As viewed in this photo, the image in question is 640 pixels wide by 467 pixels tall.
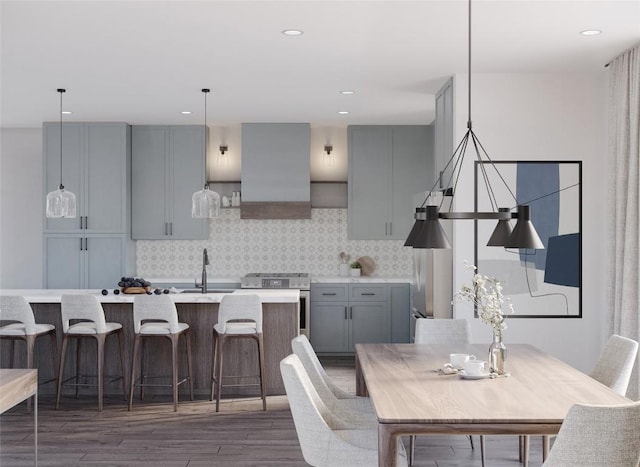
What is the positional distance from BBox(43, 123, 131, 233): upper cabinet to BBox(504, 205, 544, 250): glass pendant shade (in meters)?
5.80

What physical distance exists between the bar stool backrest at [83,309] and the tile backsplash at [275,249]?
2.98 metres

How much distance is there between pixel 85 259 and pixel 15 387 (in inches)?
197

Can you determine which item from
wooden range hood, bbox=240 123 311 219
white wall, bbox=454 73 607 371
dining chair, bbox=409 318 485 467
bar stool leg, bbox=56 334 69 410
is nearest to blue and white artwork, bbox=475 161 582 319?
white wall, bbox=454 73 607 371

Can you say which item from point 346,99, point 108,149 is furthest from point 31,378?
point 108,149

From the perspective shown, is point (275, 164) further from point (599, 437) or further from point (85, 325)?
point (599, 437)

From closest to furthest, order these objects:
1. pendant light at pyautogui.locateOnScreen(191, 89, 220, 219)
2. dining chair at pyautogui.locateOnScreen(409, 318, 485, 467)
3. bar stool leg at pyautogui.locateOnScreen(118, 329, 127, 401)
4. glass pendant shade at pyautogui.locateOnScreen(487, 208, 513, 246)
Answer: glass pendant shade at pyautogui.locateOnScreen(487, 208, 513, 246)
dining chair at pyautogui.locateOnScreen(409, 318, 485, 467)
bar stool leg at pyautogui.locateOnScreen(118, 329, 127, 401)
pendant light at pyautogui.locateOnScreen(191, 89, 220, 219)

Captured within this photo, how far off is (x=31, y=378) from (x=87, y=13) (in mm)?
2097

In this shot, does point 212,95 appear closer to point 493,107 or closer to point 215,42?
point 215,42

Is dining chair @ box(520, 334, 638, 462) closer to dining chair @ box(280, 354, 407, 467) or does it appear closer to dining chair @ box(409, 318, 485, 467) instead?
dining chair @ box(409, 318, 485, 467)

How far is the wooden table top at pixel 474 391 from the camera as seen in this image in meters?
2.74

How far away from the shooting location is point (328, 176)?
8.67 m

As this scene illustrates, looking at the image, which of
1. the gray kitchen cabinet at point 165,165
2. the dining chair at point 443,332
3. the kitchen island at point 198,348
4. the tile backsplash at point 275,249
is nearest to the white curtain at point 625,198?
the dining chair at point 443,332

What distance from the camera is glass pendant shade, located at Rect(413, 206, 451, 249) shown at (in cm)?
335

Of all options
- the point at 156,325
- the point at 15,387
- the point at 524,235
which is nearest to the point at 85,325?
the point at 156,325
